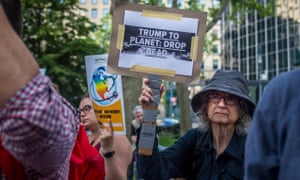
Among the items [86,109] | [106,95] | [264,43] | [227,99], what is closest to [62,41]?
[106,95]

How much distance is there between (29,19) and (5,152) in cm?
1903

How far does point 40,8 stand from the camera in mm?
20062

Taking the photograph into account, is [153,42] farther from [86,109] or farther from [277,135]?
[277,135]

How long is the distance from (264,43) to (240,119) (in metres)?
57.7

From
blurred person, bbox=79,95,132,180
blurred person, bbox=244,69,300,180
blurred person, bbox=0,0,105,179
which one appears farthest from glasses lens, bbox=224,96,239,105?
blurred person, bbox=0,0,105,179

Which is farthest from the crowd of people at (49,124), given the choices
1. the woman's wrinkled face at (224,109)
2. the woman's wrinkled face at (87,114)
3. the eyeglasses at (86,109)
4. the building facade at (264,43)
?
the building facade at (264,43)

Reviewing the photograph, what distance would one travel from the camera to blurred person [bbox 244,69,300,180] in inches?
60.7

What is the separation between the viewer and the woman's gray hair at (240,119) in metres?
3.38

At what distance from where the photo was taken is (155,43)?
11.0 feet

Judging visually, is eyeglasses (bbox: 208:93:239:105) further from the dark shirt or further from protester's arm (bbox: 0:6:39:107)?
protester's arm (bbox: 0:6:39:107)

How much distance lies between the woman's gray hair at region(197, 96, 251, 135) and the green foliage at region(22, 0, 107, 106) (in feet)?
54.5

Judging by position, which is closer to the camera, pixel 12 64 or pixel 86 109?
pixel 12 64

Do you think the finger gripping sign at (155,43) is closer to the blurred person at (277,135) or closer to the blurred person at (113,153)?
the blurred person at (113,153)

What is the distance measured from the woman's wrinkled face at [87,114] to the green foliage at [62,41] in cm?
1571
